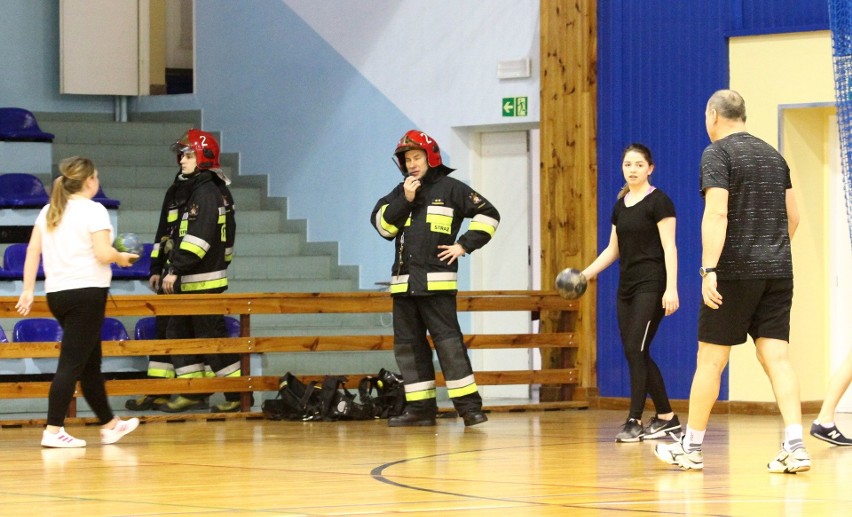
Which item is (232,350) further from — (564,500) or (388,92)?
(564,500)

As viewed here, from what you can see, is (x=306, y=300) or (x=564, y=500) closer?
(x=564, y=500)

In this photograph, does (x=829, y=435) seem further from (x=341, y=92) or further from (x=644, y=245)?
(x=341, y=92)

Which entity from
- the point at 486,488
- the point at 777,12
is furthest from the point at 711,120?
the point at 777,12

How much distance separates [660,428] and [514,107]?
442 centimetres

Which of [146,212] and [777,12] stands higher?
[777,12]

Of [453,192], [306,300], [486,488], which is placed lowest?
[486,488]

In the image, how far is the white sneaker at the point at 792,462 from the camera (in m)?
6.53

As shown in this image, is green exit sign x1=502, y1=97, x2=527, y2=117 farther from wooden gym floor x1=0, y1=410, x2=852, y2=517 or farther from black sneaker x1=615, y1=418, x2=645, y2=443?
black sneaker x1=615, y1=418, x2=645, y2=443

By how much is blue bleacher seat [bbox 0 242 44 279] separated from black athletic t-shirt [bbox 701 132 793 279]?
646cm

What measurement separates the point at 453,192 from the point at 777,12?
307 cm

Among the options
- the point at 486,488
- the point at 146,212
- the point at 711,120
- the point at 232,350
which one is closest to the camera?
the point at 486,488

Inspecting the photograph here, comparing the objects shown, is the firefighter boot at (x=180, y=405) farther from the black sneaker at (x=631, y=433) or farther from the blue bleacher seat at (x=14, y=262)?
the black sneaker at (x=631, y=433)

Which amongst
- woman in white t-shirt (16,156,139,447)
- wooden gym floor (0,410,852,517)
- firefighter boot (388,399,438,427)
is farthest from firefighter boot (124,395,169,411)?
woman in white t-shirt (16,156,139,447)

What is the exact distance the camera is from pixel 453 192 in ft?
31.7
